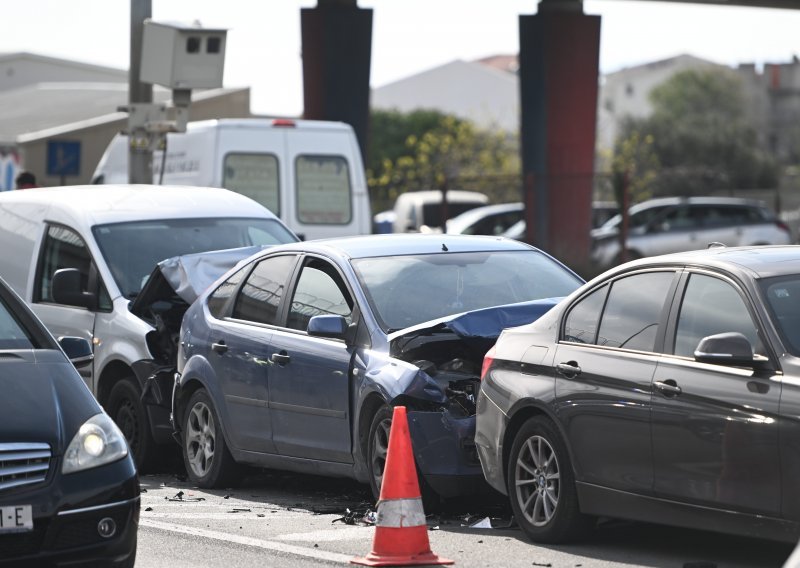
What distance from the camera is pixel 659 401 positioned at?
7.53 meters

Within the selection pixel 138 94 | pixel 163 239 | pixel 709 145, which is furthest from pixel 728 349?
pixel 709 145

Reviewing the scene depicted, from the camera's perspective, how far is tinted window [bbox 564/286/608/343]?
831cm

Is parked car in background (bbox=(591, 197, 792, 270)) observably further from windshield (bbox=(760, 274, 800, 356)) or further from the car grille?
the car grille

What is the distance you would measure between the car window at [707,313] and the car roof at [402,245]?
293 cm

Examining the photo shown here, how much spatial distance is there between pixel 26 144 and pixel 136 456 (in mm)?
36206

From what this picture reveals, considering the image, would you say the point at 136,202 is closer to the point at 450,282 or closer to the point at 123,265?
the point at 123,265

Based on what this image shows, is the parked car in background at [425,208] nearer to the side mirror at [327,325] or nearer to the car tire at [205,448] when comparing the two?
the car tire at [205,448]

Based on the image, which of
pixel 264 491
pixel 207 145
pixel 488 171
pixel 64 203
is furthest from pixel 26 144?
pixel 264 491

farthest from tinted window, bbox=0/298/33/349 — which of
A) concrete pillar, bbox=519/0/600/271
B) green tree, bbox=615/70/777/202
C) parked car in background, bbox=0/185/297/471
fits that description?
green tree, bbox=615/70/777/202

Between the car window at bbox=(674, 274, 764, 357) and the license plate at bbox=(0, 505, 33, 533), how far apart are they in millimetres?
2990

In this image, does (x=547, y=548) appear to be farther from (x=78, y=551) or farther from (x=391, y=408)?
(x=78, y=551)

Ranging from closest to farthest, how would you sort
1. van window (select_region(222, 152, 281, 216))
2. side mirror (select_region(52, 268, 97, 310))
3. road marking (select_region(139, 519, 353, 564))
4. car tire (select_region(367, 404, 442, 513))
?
road marking (select_region(139, 519, 353, 564)) < car tire (select_region(367, 404, 442, 513)) < side mirror (select_region(52, 268, 97, 310)) < van window (select_region(222, 152, 281, 216))

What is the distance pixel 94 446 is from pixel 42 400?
0.32 metres

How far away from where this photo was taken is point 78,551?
674 centimetres
